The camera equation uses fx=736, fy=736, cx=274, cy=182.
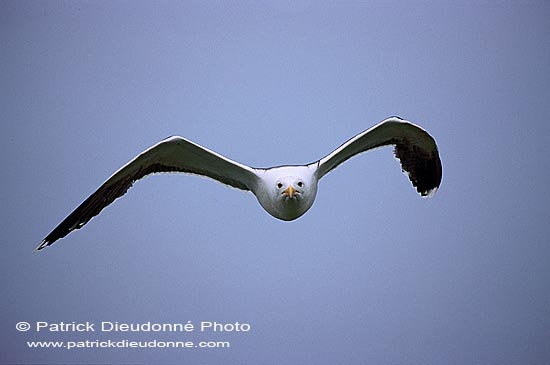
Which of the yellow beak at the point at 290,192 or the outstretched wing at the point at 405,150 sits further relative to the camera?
the outstretched wing at the point at 405,150

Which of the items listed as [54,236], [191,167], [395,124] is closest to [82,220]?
[54,236]

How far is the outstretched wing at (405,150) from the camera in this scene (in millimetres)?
3086

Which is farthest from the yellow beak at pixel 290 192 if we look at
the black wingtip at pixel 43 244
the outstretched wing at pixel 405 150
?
the black wingtip at pixel 43 244

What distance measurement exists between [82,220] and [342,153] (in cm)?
114

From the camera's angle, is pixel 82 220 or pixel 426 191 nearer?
pixel 82 220

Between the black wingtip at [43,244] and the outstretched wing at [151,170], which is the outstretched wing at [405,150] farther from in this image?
the black wingtip at [43,244]

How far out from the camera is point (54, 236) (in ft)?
10.3

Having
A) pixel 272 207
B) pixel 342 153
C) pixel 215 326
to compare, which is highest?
pixel 342 153

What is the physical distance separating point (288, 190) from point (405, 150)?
0.70 metres

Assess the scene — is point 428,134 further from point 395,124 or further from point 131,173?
point 131,173

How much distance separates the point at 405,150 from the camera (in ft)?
10.9

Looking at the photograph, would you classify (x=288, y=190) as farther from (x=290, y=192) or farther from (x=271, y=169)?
(x=271, y=169)

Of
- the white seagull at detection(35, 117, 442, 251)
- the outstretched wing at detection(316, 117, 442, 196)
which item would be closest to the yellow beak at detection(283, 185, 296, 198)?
the white seagull at detection(35, 117, 442, 251)

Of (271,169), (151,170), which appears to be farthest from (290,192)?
(151,170)
